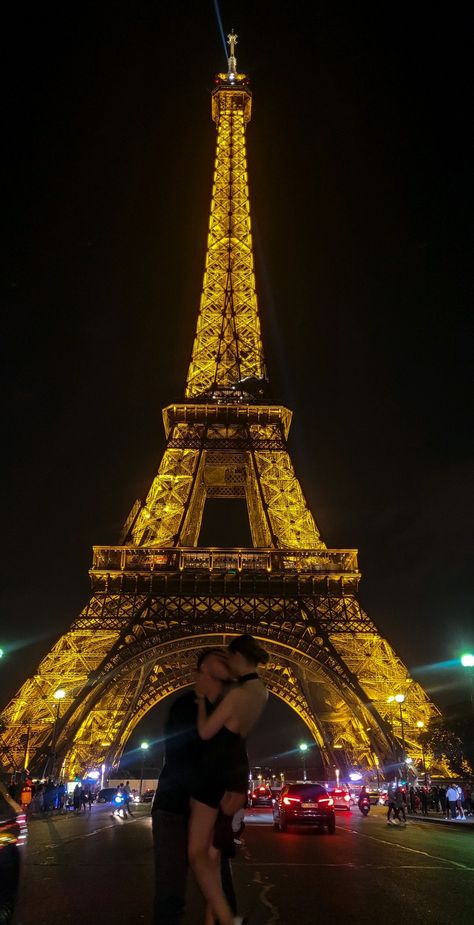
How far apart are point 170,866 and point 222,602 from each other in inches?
1441

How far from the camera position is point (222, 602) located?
134ft

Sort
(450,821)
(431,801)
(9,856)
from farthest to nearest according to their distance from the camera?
1. (431,801)
2. (450,821)
3. (9,856)

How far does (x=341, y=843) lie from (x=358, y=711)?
22.0m

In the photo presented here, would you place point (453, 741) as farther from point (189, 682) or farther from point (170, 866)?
point (170, 866)

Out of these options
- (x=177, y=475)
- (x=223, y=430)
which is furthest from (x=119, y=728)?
(x=223, y=430)

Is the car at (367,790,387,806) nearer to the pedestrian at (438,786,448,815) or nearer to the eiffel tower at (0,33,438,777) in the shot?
the eiffel tower at (0,33,438,777)

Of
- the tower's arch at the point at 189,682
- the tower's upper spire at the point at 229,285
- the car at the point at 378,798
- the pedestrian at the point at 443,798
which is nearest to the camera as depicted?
the pedestrian at the point at 443,798

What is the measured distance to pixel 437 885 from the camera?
907cm

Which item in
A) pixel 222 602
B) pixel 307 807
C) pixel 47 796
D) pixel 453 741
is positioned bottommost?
pixel 47 796

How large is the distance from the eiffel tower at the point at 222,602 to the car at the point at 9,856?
99.7ft

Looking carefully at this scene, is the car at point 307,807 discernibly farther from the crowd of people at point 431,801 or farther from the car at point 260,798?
the car at point 260,798

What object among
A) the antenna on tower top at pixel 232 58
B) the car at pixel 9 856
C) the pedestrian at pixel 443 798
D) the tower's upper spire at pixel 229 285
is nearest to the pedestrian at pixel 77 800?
the pedestrian at pixel 443 798

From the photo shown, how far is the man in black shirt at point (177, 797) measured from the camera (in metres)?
4.51

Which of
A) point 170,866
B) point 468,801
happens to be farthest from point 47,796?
point 170,866
